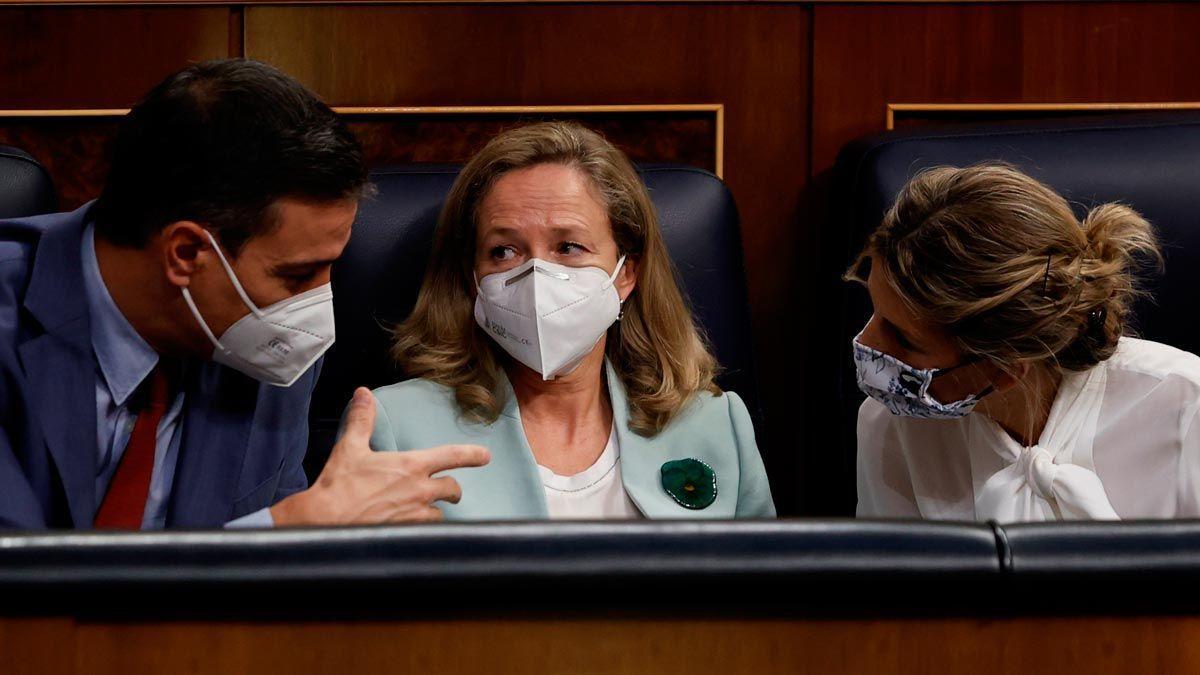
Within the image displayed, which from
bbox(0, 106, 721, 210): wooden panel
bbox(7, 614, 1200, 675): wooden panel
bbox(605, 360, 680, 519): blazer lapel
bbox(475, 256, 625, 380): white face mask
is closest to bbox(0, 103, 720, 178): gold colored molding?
bbox(0, 106, 721, 210): wooden panel

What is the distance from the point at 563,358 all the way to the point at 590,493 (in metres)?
0.20

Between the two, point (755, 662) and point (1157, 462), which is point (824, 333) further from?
point (755, 662)

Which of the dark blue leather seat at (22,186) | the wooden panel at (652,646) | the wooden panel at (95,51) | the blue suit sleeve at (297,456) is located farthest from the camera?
the wooden panel at (95,51)

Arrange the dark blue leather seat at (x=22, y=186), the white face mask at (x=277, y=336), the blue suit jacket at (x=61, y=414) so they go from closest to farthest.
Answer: the blue suit jacket at (x=61, y=414) < the white face mask at (x=277, y=336) < the dark blue leather seat at (x=22, y=186)

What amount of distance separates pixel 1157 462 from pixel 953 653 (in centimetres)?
94

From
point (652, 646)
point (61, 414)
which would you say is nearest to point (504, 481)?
point (61, 414)

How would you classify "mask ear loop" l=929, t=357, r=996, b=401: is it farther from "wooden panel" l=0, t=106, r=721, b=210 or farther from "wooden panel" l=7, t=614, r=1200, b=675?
"wooden panel" l=7, t=614, r=1200, b=675

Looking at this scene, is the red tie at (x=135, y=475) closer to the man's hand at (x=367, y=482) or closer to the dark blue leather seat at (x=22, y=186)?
the man's hand at (x=367, y=482)

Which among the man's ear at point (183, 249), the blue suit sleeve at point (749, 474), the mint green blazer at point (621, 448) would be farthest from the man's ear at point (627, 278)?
the man's ear at point (183, 249)

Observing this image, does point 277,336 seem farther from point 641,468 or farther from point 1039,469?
point 1039,469

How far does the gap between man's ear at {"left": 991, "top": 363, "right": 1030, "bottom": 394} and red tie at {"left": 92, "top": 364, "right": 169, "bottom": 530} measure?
1.10m

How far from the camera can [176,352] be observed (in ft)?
4.94

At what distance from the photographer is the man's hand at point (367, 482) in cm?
123

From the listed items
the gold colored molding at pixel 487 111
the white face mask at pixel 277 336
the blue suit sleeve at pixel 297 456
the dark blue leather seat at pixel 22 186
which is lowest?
the blue suit sleeve at pixel 297 456
